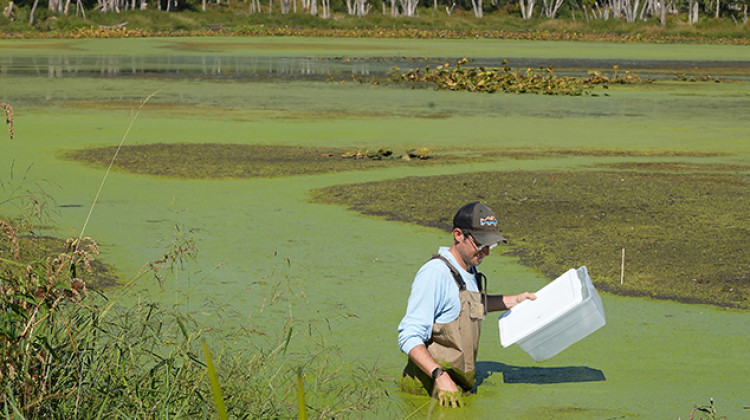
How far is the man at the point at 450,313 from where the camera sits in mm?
3646

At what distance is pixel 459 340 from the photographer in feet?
12.4

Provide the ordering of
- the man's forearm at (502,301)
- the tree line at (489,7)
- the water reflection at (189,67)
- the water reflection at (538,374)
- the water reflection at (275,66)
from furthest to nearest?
the tree line at (489,7) < the water reflection at (275,66) < the water reflection at (189,67) < the water reflection at (538,374) < the man's forearm at (502,301)

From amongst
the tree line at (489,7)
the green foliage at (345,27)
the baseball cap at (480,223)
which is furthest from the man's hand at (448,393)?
the tree line at (489,7)

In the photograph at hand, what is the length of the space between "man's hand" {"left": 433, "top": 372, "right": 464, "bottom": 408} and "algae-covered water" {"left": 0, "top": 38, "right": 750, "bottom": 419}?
0.05 metres

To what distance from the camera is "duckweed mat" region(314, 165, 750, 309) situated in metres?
6.03

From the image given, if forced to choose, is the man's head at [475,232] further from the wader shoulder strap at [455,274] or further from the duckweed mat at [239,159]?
the duckweed mat at [239,159]

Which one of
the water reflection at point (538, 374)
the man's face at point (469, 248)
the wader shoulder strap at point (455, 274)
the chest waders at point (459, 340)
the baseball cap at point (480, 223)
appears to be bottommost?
the water reflection at point (538, 374)

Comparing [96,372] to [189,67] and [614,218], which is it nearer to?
[614,218]

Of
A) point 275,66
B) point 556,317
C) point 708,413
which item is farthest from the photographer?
point 275,66

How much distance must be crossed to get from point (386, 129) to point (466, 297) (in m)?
9.97

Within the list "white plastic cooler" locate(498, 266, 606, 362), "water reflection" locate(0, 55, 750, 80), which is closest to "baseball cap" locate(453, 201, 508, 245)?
Result: "white plastic cooler" locate(498, 266, 606, 362)

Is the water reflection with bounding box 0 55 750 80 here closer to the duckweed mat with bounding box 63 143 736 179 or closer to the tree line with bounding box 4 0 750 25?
the duckweed mat with bounding box 63 143 736 179

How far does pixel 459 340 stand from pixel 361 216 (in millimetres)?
4031

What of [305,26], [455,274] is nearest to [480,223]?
[455,274]
